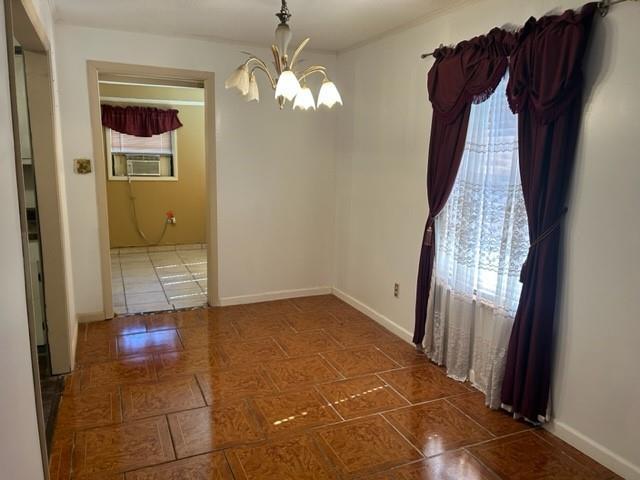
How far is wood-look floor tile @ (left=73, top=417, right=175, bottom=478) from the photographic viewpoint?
2107 millimetres

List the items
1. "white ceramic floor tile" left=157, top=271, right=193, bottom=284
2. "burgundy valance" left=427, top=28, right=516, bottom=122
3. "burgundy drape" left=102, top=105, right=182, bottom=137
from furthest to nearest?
"burgundy drape" left=102, top=105, right=182, bottom=137, "white ceramic floor tile" left=157, top=271, right=193, bottom=284, "burgundy valance" left=427, top=28, right=516, bottom=122

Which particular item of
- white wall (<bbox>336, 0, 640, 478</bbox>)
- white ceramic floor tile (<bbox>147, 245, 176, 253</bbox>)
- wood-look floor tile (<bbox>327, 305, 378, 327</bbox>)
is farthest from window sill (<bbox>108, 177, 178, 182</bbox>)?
white wall (<bbox>336, 0, 640, 478</bbox>)

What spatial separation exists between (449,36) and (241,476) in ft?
9.17

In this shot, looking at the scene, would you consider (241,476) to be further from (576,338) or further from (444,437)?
(576,338)

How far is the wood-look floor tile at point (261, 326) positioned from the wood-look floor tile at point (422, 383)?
1054mm

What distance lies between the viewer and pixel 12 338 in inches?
55.2

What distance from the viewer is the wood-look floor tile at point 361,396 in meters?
2.64

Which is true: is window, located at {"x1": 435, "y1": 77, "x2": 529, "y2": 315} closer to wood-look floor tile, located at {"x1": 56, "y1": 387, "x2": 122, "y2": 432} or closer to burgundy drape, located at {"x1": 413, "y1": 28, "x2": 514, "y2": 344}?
burgundy drape, located at {"x1": 413, "y1": 28, "x2": 514, "y2": 344}

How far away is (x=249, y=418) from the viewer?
2518 mm

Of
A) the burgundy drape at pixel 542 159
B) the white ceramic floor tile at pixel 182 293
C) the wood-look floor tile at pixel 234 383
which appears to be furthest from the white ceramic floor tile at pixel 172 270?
the burgundy drape at pixel 542 159

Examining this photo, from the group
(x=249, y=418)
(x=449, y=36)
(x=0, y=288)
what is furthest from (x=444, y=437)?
(x=449, y=36)

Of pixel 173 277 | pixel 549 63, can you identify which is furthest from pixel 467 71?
pixel 173 277

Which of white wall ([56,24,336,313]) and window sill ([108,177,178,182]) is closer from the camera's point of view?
white wall ([56,24,336,313])

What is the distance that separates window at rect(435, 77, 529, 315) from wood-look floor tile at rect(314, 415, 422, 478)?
0.93 metres
